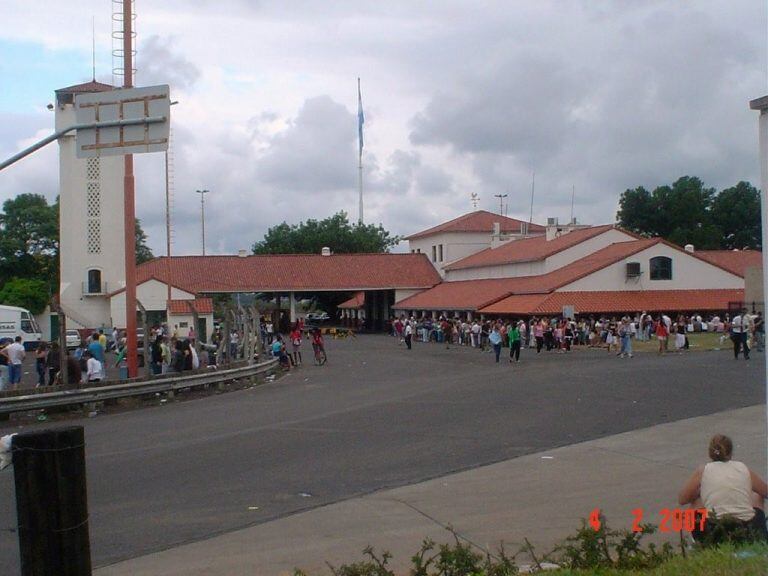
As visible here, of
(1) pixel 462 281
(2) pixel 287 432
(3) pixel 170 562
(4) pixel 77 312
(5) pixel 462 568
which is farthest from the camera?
(1) pixel 462 281

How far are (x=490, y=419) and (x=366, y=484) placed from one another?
6046mm

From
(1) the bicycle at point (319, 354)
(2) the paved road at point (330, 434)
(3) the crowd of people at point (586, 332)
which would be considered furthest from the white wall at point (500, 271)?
(2) the paved road at point (330, 434)

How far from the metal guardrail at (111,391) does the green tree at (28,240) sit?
6969 centimetres

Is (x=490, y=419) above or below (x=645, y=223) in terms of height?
below

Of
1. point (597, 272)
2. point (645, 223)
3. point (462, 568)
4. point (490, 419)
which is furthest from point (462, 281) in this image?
point (462, 568)

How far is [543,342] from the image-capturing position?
147 ft

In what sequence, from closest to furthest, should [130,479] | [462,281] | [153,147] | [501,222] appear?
[130,479]
[153,147]
[462,281]
[501,222]

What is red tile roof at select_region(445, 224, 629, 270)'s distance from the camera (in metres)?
64.1

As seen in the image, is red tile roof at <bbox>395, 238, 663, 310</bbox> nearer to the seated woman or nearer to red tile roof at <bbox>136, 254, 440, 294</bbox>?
red tile roof at <bbox>136, 254, 440, 294</bbox>

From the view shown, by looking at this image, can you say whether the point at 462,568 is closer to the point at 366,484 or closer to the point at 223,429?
the point at 366,484

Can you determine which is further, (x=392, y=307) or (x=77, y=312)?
(x=392, y=307)

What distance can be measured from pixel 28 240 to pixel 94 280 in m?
28.7

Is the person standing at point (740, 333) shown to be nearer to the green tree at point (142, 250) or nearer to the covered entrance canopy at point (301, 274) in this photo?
the covered entrance canopy at point (301, 274)

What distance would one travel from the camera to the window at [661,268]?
58.8 meters
